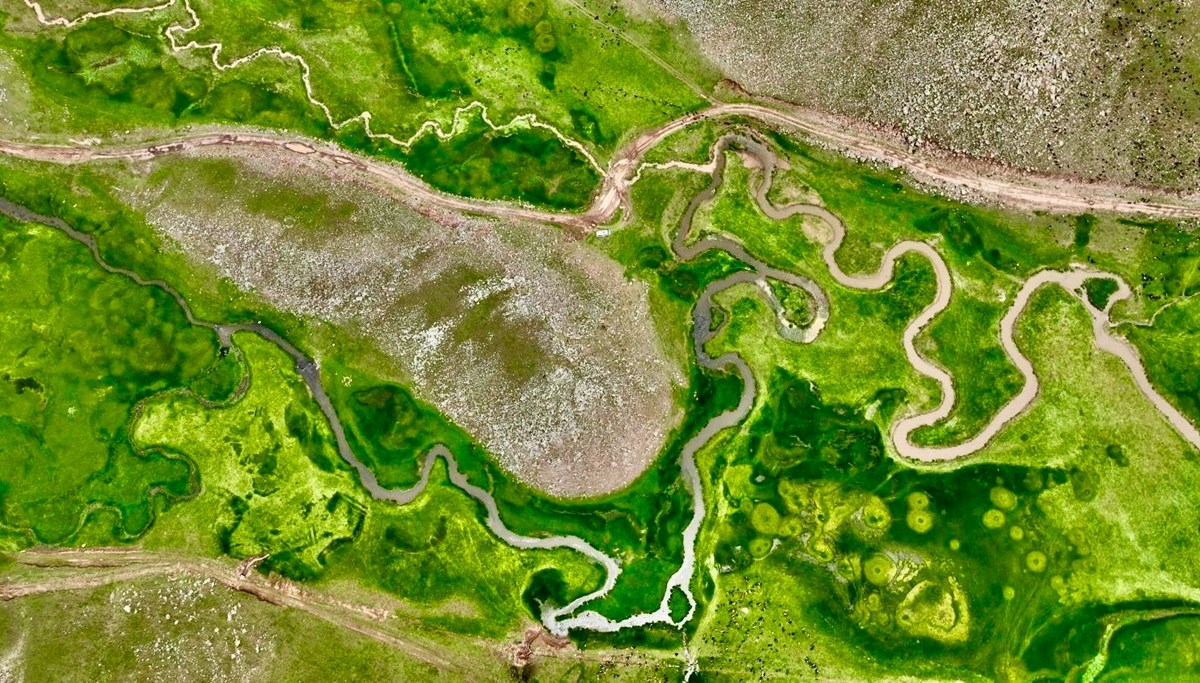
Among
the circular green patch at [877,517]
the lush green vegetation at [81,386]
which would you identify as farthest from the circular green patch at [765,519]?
the lush green vegetation at [81,386]

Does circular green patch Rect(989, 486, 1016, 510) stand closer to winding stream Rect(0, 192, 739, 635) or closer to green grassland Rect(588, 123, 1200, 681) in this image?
green grassland Rect(588, 123, 1200, 681)

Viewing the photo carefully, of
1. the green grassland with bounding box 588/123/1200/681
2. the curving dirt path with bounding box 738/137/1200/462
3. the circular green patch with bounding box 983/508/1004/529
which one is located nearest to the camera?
the green grassland with bounding box 588/123/1200/681

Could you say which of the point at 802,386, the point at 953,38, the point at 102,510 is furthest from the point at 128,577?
the point at 953,38

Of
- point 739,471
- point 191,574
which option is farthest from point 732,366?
point 191,574

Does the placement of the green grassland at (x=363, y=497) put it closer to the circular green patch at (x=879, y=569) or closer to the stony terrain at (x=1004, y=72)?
the circular green patch at (x=879, y=569)

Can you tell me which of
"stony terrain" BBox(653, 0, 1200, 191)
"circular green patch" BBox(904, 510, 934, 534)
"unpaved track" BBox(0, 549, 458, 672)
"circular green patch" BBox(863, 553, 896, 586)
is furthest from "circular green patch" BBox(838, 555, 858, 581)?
"stony terrain" BBox(653, 0, 1200, 191)
